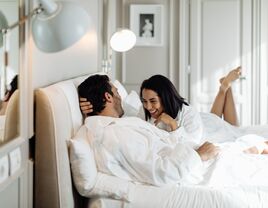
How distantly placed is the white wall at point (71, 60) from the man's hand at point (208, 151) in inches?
29.9

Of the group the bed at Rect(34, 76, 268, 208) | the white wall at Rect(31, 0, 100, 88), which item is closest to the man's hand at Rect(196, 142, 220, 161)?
the bed at Rect(34, 76, 268, 208)

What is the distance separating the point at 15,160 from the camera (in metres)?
1.37

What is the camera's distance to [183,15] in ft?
15.9

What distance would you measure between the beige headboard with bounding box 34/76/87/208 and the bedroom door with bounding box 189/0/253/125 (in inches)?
135

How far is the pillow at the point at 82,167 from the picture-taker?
1627 millimetres

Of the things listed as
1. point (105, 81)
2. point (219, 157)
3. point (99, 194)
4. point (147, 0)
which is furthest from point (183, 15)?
point (99, 194)

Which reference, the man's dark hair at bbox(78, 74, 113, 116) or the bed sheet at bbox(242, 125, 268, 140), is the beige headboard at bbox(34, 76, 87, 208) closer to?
the man's dark hair at bbox(78, 74, 113, 116)

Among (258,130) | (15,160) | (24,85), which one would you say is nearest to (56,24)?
(24,85)

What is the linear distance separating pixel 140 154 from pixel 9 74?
675 mm

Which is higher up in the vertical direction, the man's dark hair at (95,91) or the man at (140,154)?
the man's dark hair at (95,91)

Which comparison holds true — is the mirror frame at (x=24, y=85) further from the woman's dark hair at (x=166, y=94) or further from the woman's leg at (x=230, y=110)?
the woman's leg at (x=230, y=110)

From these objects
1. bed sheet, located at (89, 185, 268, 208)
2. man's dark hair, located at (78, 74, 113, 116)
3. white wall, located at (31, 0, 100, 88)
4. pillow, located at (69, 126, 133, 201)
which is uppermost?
white wall, located at (31, 0, 100, 88)

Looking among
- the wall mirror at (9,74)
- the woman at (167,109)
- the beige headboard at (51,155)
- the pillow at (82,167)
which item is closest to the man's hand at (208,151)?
the woman at (167,109)

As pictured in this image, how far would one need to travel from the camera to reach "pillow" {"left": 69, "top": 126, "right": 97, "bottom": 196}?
1.63 metres
